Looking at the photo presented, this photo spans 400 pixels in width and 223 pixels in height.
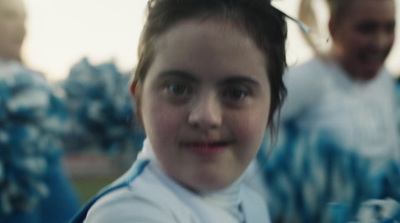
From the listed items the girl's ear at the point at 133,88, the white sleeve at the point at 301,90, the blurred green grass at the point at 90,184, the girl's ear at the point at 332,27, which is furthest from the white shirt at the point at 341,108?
the blurred green grass at the point at 90,184

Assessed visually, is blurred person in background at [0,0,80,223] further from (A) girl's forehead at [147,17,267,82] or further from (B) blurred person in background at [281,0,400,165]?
(A) girl's forehead at [147,17,267,82]

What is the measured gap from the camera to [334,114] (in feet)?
7.20

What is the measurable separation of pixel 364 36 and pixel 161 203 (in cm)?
149

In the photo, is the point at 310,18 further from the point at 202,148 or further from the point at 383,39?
the point at 202,148

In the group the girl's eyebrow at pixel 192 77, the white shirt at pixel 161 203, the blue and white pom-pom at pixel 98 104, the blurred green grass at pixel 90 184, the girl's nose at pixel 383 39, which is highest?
the girl's eyebrow at pixel 192 77

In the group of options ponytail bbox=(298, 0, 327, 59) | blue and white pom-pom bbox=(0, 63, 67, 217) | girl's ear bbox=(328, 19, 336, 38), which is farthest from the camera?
blue and white pom-pom bbox=(0, 63, 67, 217)

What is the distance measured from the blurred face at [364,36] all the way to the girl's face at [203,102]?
131 cm

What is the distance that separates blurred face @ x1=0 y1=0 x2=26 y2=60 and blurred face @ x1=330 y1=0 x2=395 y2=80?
135 centimetres

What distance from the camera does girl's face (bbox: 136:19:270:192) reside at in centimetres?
97

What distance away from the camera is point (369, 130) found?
2215 mm

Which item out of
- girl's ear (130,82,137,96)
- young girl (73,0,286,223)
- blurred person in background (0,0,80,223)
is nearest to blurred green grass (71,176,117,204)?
blurred person in background (0,0,80,223)

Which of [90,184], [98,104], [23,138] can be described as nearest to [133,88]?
[23,138]

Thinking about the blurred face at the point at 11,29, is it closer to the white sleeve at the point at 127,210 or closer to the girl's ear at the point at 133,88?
the girl's ear at the point at 133,88

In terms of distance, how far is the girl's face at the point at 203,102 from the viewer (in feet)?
3.17
